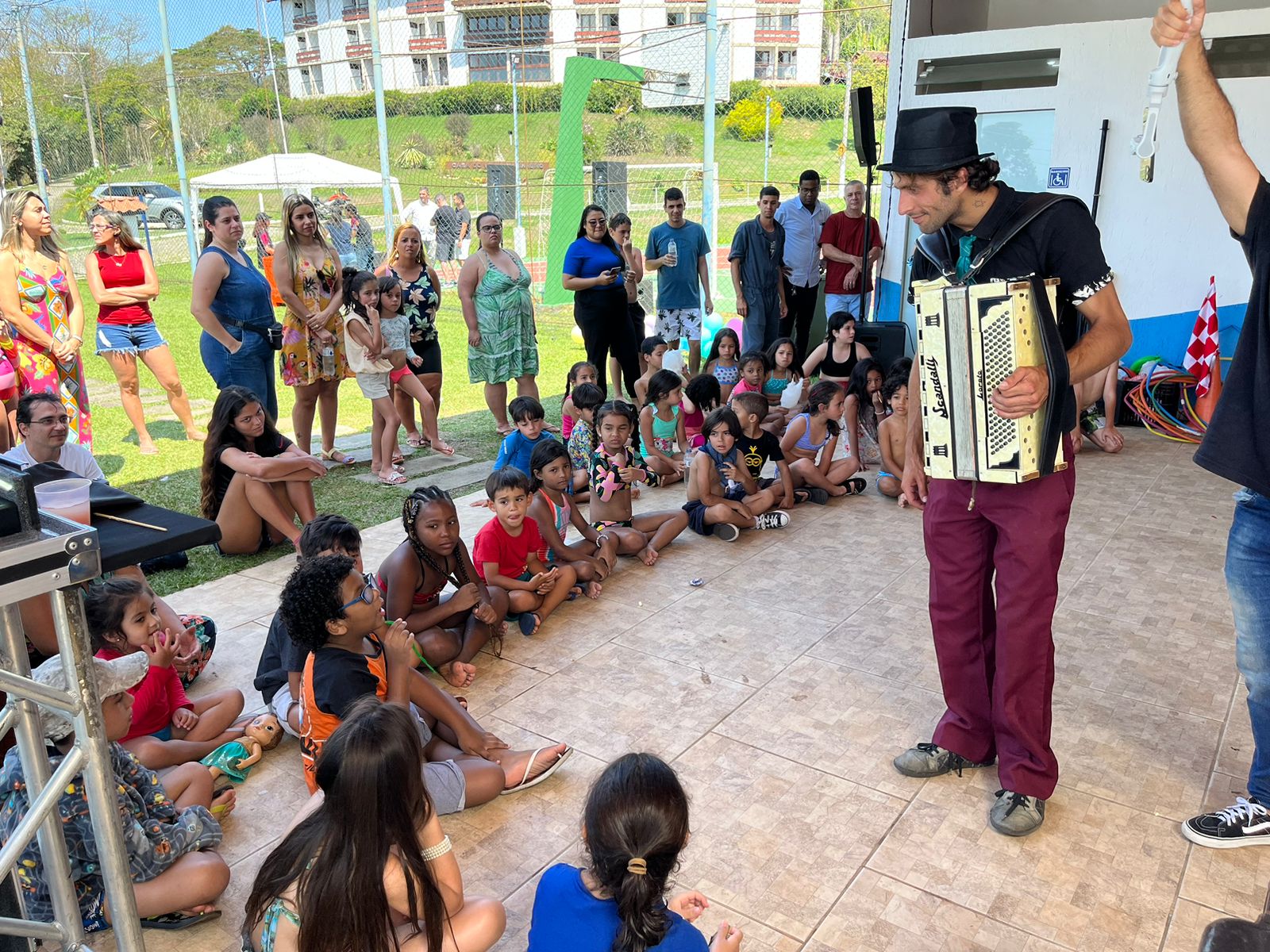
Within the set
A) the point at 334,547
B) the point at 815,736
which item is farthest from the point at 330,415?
the point at 815,736

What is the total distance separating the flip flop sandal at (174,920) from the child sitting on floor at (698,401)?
434cm

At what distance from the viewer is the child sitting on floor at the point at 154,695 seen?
299 centimetres

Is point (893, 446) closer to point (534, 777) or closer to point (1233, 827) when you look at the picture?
point (1233, 827)

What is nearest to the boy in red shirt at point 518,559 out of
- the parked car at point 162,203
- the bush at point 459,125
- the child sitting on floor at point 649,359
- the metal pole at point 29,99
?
the child sitting on floor at point 649,359

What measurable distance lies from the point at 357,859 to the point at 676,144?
17.8 m

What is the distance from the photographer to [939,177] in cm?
271

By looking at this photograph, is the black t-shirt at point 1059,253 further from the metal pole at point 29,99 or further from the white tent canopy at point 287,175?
the white tent canopy at point 287,175

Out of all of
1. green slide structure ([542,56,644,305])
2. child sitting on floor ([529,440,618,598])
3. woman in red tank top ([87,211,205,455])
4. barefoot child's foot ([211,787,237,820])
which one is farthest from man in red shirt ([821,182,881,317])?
barefoot child's foot ([211,787,237,820])

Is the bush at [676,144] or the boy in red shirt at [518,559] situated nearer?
the boy in red shirt at [518,559]

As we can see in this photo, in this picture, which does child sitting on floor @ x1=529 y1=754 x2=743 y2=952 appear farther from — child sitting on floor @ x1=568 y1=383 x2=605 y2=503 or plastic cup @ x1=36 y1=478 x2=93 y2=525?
child sitting on floor @ x1=568 y1=383 x2=605 y2=503

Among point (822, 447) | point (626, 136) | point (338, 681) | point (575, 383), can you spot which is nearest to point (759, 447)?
point (822, 447)

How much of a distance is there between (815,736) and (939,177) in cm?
189

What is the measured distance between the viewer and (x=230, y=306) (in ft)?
19.5

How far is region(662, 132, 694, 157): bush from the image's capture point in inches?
713
